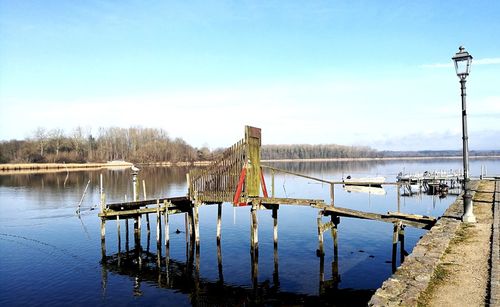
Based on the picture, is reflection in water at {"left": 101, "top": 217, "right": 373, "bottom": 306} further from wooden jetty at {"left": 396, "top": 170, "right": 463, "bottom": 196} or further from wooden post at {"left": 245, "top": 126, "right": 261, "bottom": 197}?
wooden jetty at {"left": 396, "top": 170, "right": 463, "bottom": 196}

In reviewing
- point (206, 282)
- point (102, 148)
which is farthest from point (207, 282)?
point (102, 148)

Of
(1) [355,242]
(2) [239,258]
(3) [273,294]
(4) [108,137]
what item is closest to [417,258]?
(3) [273,294]

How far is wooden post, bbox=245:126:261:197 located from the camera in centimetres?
2108

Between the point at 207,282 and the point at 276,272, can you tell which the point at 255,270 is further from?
the point at 207,282

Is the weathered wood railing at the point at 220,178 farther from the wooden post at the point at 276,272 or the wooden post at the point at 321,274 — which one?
the wooden post at the point at 321,274

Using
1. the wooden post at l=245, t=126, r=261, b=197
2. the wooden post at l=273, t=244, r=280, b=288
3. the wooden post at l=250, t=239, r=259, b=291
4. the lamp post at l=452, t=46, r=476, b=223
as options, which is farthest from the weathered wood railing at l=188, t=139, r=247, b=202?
the lamp post at l=452, t=46, r=476, b=223

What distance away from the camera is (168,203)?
24.2 meters

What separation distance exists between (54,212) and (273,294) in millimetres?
31116

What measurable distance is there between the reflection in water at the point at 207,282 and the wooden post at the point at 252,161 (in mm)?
3334

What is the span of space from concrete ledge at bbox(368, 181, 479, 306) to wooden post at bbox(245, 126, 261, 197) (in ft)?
31.2

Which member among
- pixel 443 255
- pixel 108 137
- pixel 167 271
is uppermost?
pixel 108 137

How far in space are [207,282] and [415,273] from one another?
11.8 m

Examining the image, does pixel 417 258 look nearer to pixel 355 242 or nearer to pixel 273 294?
pixel 273 294

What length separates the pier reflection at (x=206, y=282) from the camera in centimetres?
1653
